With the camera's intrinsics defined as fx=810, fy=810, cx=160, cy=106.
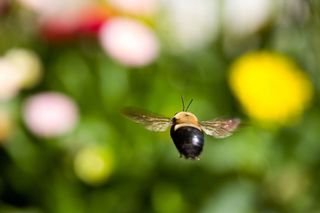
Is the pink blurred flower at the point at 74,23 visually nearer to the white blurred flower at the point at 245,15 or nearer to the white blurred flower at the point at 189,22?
the white blurred flower at the point at 189,22

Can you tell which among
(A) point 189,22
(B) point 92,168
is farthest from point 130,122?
(A) point 189,22

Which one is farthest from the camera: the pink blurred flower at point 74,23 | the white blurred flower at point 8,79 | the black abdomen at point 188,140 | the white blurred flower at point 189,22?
the white blurred flower at point 189,22

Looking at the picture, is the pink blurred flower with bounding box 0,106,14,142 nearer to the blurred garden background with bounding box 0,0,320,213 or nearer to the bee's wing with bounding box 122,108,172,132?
the blurred garden background with bounding box 0,0,320,213

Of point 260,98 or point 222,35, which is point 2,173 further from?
point 222,35

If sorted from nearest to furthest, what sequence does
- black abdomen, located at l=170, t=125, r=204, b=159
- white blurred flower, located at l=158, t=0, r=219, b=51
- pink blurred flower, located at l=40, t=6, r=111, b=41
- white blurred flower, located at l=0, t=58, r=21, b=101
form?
1. black abdomen, located at l=170, t=125, r=204, b=159
2. white blurred flower, located at l=0, t=58, r=21, b=101
3. pink blurred flower, located at l=40, t=6, r=111, b=41
4. white blurred flower, located at l=158, t=0, r=219, b=51

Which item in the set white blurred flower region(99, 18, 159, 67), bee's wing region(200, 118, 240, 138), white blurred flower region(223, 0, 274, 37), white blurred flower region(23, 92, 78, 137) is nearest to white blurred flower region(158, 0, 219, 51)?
white blurred flower region(223, 0, 274, 37)

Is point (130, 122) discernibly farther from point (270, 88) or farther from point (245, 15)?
point (245, 15)

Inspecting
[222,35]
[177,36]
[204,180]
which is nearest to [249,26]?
[222,35]

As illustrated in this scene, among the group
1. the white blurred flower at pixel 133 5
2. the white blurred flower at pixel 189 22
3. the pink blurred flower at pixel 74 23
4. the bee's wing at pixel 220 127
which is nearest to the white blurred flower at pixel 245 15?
the white blurred flower at pixel 189 22

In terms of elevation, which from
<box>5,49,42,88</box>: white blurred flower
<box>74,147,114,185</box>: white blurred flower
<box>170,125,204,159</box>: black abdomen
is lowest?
<box>170,125,204,159</box>: black abdomen
